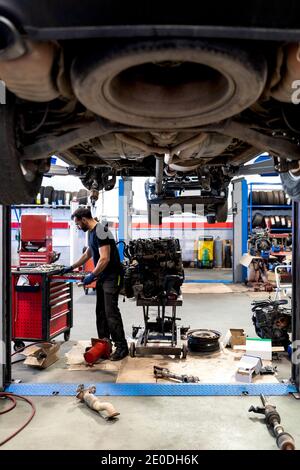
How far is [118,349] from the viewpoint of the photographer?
3850 millimetres

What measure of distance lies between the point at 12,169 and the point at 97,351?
245 cm

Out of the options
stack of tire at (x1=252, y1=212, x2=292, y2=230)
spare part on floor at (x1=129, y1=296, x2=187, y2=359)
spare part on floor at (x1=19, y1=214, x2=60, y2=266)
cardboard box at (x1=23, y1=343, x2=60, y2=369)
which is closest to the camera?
cardboard box at (x1=23, y1=343, x2=60, y2=369)

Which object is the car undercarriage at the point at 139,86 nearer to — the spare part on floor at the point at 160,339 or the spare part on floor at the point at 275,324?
the spare part on floor at the point at 160,339

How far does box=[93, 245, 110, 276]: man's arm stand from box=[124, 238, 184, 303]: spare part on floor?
273 millimetres

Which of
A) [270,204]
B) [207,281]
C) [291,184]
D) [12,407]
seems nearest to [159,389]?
[12,407]

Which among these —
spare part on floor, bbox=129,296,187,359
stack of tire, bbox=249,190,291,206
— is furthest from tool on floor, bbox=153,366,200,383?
stack of tire, bbox=249,190,291,206

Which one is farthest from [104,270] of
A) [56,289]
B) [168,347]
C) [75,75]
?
[75,75]

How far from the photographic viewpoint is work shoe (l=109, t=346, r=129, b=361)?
3.79 m

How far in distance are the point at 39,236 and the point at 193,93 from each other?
4.92 metres

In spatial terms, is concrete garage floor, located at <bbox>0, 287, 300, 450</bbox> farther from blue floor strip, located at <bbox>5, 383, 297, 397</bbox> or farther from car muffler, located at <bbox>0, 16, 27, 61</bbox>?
car muffler, located at <bbox>0, 16, 27, 61</bbox>

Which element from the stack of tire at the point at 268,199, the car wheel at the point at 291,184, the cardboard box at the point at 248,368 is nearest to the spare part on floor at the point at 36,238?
the cardboard box at the point at 248,368

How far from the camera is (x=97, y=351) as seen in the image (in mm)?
3660

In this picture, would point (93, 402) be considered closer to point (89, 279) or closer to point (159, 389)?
point (159, 389)

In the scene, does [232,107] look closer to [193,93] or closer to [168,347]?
[193,93]
